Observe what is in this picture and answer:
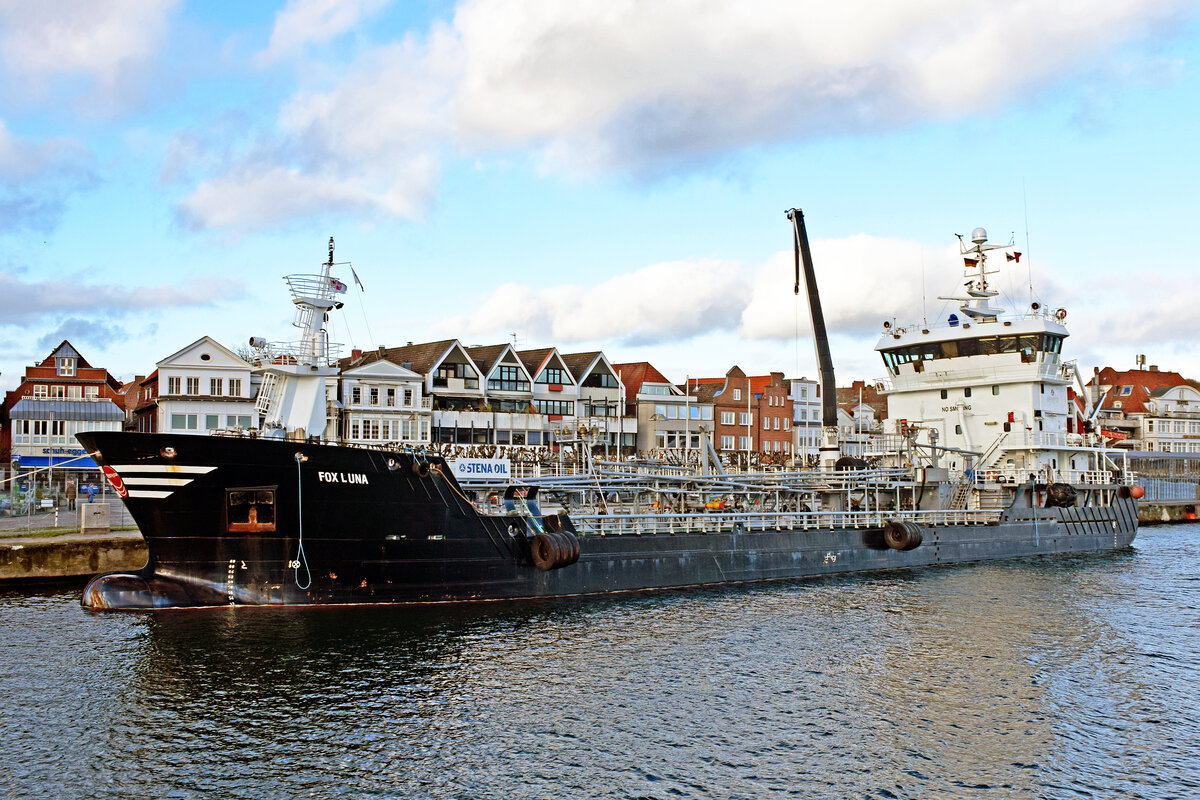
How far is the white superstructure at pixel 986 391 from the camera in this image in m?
48.4

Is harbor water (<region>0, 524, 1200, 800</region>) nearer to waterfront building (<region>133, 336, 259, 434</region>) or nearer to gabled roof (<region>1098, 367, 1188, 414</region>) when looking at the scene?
waterfront building (<region>133, 336, 259, 434</region>)

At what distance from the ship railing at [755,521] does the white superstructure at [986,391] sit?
334cm

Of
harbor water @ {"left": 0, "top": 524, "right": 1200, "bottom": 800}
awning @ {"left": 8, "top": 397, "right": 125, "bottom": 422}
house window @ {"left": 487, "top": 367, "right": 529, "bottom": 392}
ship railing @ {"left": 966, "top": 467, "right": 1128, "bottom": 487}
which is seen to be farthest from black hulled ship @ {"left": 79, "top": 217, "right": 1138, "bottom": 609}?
awning @ {"left": 8, "top": 397, "right": 125, "bottom": 422}

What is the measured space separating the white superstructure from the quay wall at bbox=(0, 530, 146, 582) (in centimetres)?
3446

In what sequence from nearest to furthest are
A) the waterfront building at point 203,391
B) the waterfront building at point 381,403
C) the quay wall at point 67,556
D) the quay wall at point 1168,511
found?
the quay wall at point 67,556 → the waterfront building at point 203,391 → the waterfront building at point 381,403 → the quay wall at point 1168,511

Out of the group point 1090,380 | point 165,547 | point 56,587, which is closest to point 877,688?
point 165,547

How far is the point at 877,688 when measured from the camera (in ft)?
70.6

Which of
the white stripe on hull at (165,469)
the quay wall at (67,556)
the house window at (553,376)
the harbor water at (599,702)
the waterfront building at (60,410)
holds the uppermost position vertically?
the house window at (553,376)

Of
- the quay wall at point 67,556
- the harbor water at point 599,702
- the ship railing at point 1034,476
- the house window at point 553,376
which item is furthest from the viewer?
the house window at point 553,376

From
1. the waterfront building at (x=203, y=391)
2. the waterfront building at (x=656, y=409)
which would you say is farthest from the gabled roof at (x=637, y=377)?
the waterfront building at (x=203, y=391)

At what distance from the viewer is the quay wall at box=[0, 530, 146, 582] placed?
3297cm

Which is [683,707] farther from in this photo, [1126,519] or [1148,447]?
[1148,447]

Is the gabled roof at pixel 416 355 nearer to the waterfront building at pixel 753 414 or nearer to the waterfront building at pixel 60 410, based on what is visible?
the waterfront building at pixel 60 410

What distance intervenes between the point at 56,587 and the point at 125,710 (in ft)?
55.5
